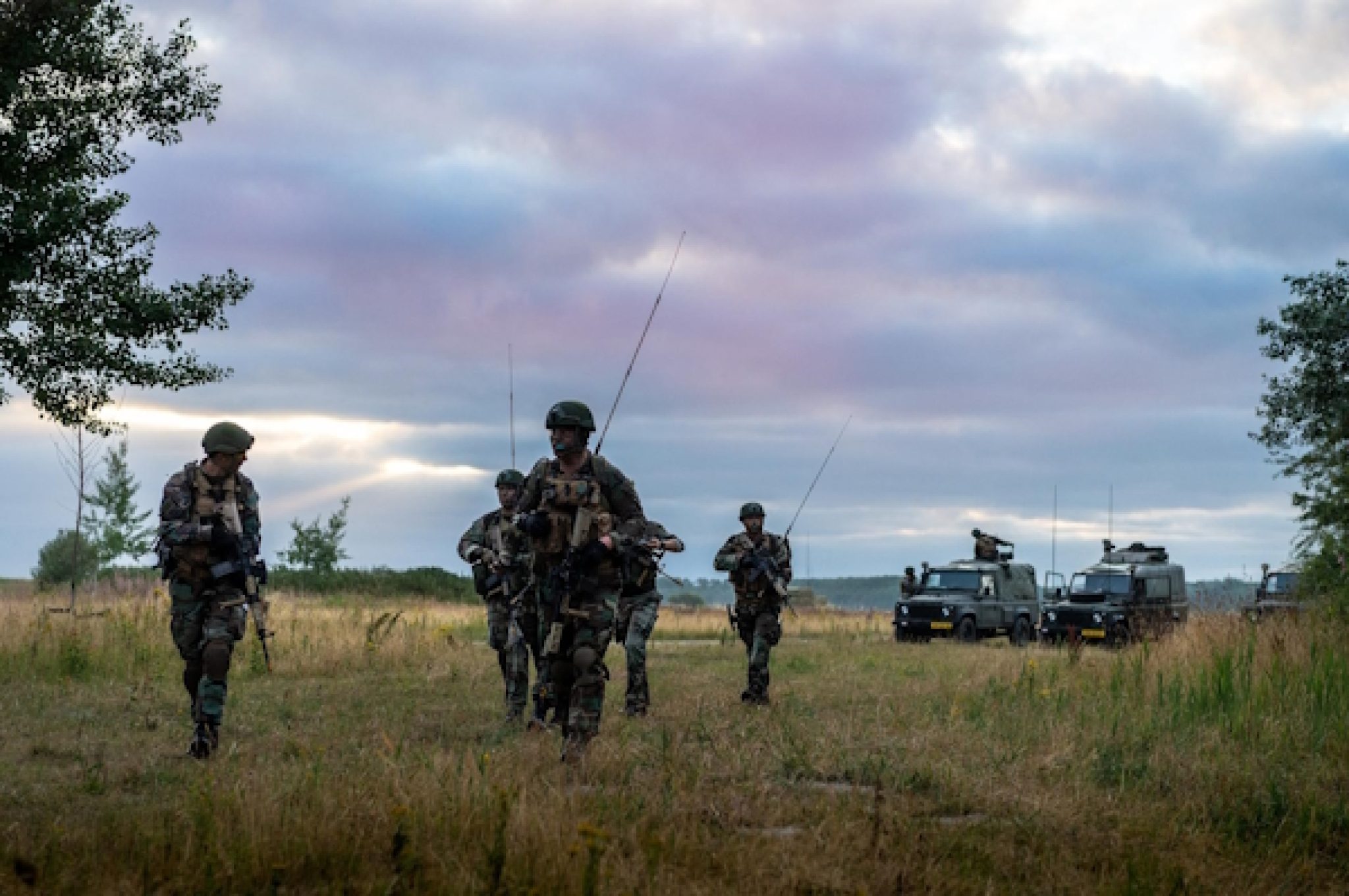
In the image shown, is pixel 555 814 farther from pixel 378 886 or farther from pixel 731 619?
pixel 731 619

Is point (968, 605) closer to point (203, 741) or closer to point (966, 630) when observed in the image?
point (966, 630)

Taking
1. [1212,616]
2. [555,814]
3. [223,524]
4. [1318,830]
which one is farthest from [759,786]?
[1212,616]

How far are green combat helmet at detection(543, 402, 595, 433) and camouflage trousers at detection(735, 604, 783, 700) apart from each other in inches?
198

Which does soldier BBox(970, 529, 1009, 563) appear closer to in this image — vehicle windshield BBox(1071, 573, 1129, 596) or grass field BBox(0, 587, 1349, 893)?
vehicle windshield BBox(1071, 573, 1129, 596)

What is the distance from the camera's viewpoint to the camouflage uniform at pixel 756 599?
13.0 metres

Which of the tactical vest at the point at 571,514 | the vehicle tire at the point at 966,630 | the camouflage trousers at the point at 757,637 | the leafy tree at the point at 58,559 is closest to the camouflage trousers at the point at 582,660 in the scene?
the tactical vest at the point at 571,514

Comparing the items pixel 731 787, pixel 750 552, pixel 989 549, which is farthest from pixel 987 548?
pixel 731 787

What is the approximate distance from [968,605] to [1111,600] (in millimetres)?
3165

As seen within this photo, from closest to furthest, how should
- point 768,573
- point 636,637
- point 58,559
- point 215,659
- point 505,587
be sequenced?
point 215,659 → point 505,587 → point 636,637 → point 768,573 → point 58,559

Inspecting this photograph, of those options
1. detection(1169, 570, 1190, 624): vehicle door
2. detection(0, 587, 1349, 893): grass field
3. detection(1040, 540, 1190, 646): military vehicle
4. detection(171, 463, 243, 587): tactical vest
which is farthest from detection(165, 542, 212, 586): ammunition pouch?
detection(1169, 570, 1190, 624): vehicle door

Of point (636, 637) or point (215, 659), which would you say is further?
point (636, 637)

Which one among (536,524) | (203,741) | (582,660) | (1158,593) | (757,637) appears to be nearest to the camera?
(582,660)

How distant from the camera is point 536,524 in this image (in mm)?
8398

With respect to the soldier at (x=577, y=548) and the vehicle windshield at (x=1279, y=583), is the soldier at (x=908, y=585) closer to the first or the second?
the vehicle windshield at (x=1279, y=583)
